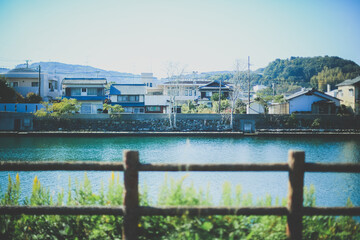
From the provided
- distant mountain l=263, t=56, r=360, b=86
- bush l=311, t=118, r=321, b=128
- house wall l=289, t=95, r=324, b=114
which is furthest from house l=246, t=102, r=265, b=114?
distant mountain l=263, t=56, r=360, b=86

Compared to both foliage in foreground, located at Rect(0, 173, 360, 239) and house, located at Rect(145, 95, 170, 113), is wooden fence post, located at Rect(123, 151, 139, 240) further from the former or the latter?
house, located at Rect(145, 95, 170, 113)

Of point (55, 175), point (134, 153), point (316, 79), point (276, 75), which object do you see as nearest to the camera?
point (134, 153)

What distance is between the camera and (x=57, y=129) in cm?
2745

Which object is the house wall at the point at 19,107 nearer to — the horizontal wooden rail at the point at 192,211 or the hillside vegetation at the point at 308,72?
the horizontal wooden rail at the point at 192,211

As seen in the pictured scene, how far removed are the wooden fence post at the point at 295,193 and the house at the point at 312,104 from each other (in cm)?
3210

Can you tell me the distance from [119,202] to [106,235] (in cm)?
35

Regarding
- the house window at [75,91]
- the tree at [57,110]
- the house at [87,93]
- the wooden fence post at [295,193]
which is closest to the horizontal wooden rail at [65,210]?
the wooden fence post at [295,193]

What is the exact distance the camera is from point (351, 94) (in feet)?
110

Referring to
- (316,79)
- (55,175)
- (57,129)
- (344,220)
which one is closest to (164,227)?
(344,220)

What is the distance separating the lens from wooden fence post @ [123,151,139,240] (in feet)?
7.80

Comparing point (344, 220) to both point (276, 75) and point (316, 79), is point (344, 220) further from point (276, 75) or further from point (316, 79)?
point (276, 75)

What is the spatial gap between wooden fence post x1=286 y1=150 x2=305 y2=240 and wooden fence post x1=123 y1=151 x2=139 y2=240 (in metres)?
Result: 1.36

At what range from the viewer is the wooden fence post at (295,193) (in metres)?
2.38

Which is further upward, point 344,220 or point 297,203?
point 297,203
